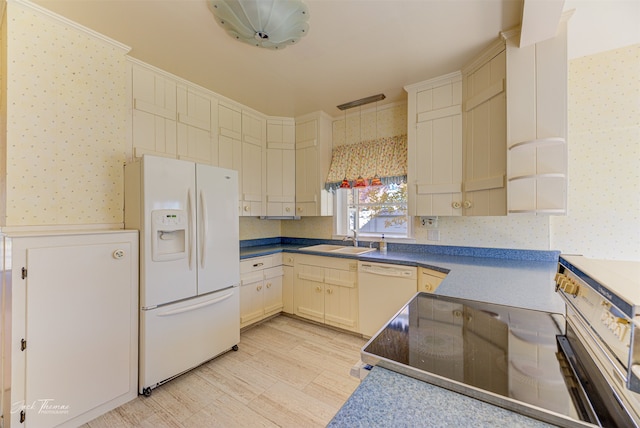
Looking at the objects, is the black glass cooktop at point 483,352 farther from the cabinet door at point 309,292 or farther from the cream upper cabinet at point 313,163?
the cream upper cabinet at point 313,163

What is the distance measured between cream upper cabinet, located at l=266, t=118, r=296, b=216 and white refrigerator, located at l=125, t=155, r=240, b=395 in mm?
939

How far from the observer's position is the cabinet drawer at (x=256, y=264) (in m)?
2.78

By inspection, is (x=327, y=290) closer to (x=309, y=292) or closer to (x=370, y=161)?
(x=309, y=292)

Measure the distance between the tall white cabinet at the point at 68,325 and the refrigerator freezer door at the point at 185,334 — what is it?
0.09 metres

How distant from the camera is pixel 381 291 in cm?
253

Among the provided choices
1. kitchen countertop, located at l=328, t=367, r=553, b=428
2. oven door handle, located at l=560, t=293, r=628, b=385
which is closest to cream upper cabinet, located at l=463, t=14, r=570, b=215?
oven door handle, located at l=560, t=293, r=628, b=385

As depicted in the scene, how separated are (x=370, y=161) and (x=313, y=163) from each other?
73 centimetres

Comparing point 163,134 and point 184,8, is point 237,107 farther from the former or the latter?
point 184,8

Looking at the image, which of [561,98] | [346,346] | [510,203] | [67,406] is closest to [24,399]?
[67,406]

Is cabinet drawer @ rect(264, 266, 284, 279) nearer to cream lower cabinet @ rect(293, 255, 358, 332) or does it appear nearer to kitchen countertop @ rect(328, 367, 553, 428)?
cream lower cabinet @ rect(293, 255, 358, 332)

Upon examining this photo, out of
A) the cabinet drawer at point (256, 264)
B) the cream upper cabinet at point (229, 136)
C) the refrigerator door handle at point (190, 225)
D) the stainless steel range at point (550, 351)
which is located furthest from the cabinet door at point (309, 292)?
the stainless steel range at point (550, 351)

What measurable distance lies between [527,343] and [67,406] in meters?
2.46

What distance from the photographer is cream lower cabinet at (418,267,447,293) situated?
214cm

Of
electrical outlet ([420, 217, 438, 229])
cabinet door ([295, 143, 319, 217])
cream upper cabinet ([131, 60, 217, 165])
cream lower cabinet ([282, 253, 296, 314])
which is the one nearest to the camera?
cream upper cabinet ([131, 60, 217, 165])
